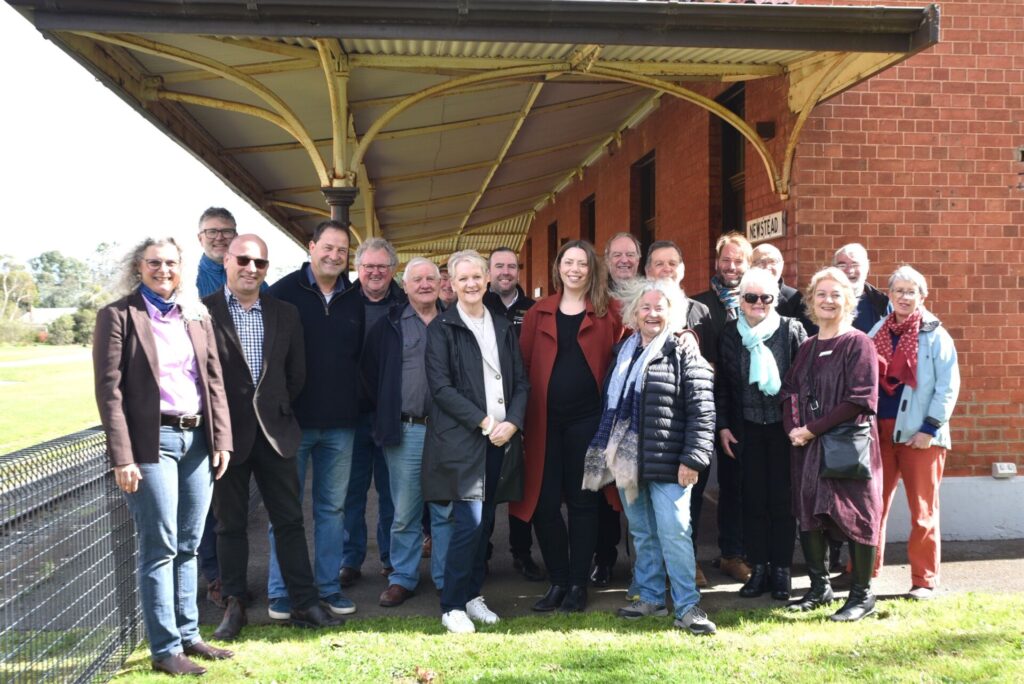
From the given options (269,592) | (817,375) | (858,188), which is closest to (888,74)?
(858,188)

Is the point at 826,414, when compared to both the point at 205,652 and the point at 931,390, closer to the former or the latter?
the point at 931,390

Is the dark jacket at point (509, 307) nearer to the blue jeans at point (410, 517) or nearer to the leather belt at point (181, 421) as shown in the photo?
the blue jeans at point (410, 517)

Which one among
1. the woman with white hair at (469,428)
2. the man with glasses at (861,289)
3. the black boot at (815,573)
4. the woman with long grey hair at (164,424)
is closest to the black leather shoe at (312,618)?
the woman with long grey hair at (164,424)

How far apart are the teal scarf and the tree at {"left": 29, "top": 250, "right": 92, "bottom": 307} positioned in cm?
12414

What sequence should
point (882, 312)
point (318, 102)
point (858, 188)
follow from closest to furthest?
point (882, 312) → point (858, 188) → point (318, 102)

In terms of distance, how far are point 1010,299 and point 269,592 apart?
5.69m

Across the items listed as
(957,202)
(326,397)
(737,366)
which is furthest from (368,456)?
(957,202)

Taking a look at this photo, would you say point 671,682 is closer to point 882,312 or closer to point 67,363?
point 882,312

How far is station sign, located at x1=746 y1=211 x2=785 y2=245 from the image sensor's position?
255 inches

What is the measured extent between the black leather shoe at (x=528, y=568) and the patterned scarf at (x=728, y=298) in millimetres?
2059

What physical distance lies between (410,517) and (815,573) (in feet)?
7.77

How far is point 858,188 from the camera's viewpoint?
6.30 metres

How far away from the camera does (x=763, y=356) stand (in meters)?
4.74

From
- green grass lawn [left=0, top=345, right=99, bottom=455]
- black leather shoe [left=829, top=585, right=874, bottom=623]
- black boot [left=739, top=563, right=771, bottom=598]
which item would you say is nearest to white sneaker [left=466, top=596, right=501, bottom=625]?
black boot [left=739, top=563, right=771, bottom=598]
